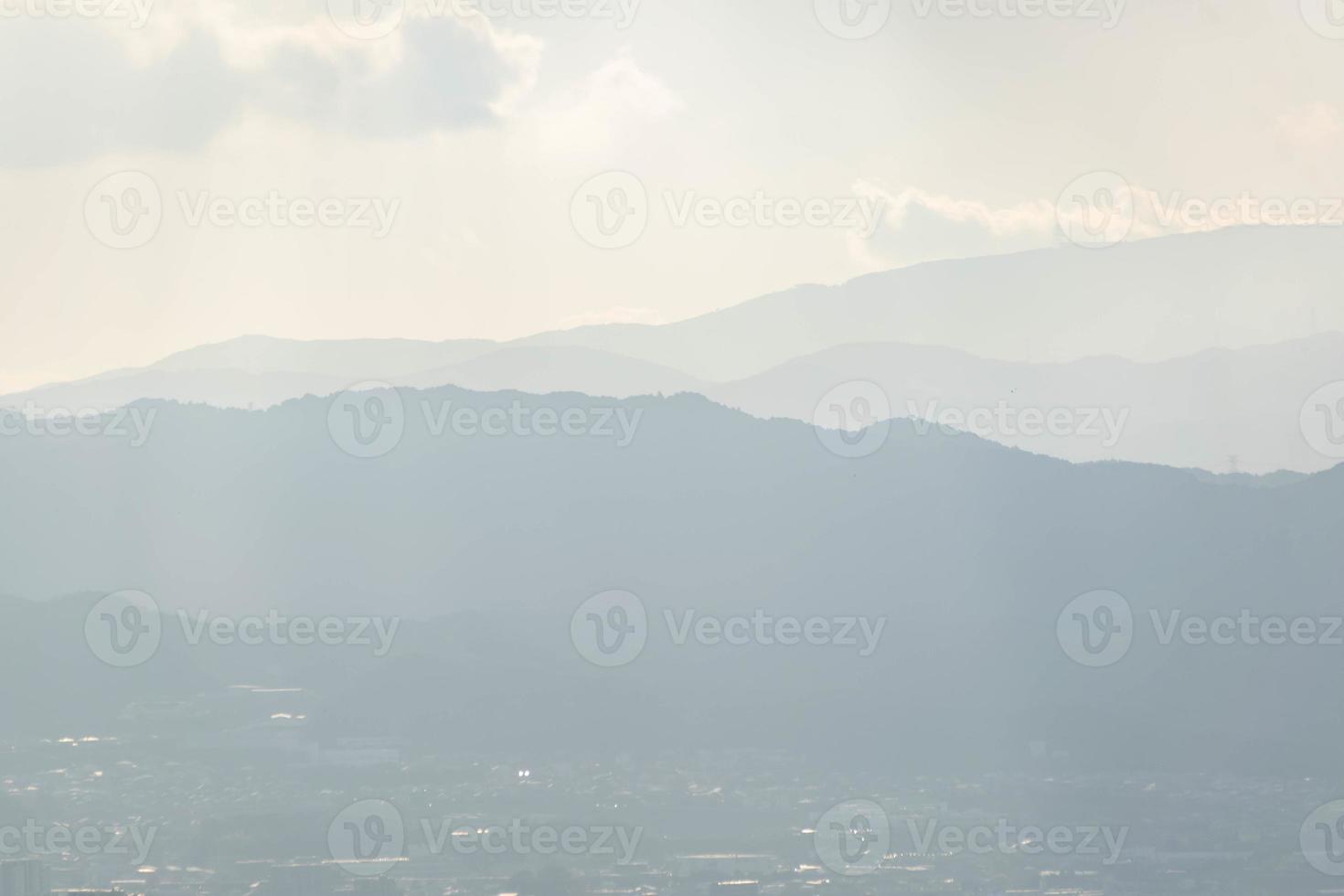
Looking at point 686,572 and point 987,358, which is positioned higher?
point 987,358

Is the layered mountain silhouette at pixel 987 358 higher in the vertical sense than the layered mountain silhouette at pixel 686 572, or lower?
higher

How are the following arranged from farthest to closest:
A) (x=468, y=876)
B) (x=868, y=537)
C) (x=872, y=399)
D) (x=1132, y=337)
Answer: (x=1132, y=337) < (x=872, y=399) < (x=868, y=537) < (x=468, y=876)

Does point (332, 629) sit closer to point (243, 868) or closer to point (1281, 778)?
point (243, 868)

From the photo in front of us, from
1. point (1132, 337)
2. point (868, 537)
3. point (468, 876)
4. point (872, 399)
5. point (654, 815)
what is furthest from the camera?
point (1132, 337)

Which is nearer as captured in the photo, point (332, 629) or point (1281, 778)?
point (1281, 778)

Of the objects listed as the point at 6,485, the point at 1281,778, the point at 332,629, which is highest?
the point at 6,485

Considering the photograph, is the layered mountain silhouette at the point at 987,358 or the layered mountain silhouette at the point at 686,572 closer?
the layered mountain silhouette at the point at 686,572

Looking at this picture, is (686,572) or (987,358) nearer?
(686,572)

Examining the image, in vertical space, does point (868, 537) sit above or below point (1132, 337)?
below

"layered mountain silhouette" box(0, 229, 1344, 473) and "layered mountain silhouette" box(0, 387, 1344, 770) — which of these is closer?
"layered mountain silhouette" box(0, 387, 1344, 770)

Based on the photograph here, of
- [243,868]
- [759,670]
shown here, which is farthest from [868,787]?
[243,868]

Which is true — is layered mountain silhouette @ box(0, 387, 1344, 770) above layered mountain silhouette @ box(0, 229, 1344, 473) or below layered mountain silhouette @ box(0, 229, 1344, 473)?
below
